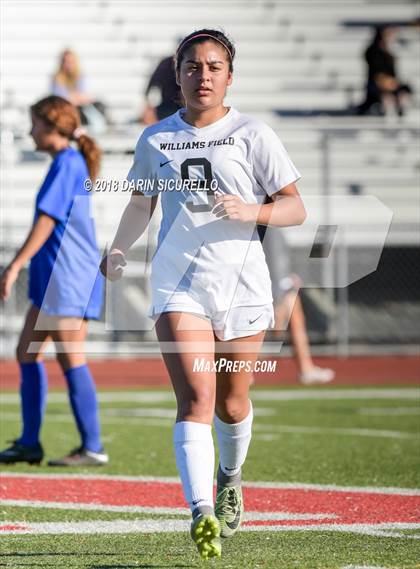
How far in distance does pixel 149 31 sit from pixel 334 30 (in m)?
2.80

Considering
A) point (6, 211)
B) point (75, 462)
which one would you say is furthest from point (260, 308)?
point (6, 211)

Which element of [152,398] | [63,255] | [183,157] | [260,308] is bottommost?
[152,398]

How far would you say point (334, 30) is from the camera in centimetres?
1972

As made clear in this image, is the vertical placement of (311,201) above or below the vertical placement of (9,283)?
below

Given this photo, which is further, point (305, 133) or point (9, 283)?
point (305, 133)

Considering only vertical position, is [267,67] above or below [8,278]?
below

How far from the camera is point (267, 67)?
1931cm

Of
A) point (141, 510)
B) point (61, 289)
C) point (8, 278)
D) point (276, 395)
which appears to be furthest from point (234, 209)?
point (276, 395)

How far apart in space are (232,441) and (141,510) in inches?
35.1

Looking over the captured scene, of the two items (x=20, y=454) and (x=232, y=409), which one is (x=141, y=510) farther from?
(x=20, y=454)

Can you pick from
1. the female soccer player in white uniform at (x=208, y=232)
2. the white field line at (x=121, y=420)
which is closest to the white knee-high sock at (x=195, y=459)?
the female soccer player in white uniform at (x=208, y=232)

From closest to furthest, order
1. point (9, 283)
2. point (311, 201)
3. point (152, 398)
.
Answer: point (9, 283) → point (152, 398) → point (311, 201)

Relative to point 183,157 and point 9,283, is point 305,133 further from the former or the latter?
point 183,157

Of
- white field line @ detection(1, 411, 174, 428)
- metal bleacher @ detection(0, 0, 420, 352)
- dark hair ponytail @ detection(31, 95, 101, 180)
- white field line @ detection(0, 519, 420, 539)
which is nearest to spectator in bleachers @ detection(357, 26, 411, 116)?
metal bleacher @ detection(0, 0, 420, 352)
